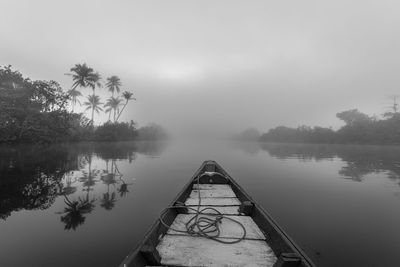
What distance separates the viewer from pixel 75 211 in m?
7.23

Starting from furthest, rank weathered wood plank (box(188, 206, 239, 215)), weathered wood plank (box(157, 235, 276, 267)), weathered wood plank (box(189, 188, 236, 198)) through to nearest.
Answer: weathered wood plank (box(189, 188, 236, 198)) < weathered wood plank (box(188, 206, 239, 215)) < weathered wood plank (box(157, 235, 276, 267))

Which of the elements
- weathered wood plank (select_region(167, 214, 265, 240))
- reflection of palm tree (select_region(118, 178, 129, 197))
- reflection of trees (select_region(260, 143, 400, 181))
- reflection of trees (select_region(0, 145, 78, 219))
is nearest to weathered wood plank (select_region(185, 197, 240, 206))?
weathered wood plank (select_region(167, 214, 265, 240))

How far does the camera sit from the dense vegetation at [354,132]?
5525 centimetres

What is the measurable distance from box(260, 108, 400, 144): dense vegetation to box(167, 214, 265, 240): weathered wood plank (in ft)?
216

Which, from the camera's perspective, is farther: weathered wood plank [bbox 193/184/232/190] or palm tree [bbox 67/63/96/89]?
palm tree [bbox 67/63/96/89]

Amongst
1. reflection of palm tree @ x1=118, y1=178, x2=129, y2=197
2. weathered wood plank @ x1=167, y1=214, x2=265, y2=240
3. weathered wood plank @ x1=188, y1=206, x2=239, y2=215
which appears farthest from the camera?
reflection of palm tree @ x1=118, y1=178, x2=129, y2=197

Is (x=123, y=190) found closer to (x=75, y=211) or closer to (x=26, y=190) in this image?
(x=75, y=211)

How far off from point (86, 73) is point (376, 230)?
44157 mm

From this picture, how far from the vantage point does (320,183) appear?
40.5ft

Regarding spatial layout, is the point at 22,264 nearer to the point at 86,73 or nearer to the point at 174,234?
the point at 174,234

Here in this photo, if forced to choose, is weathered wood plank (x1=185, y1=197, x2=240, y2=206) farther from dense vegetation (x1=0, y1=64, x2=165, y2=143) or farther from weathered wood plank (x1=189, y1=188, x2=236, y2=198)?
dense vegetation (x1=0, y1=64, x2=165, y2=143)

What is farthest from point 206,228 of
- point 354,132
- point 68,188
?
point 354,132

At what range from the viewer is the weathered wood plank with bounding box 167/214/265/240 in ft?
12.8

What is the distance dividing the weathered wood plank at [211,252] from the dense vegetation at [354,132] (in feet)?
219
